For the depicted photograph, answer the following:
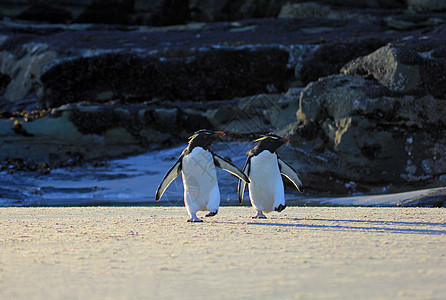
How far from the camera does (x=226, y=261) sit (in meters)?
3.71

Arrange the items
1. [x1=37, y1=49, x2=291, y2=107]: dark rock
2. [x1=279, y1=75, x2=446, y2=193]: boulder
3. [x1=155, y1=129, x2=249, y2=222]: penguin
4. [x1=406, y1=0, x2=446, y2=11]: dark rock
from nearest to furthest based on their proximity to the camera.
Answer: [x1=155, y1=129, x2=249, y2=222]: penguin → [x1=279, y1=75, x2=446, y2=193]: boulder → [x1=37, y1=49, x2=291, y2=107]: dark rock → [x1=406, y1=0, x2=446, y2=11]: dark rock

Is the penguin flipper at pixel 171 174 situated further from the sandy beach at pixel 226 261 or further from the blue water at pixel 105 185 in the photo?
the blue water at pixel 105 185

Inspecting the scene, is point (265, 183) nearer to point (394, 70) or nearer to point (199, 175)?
point (199, 175)

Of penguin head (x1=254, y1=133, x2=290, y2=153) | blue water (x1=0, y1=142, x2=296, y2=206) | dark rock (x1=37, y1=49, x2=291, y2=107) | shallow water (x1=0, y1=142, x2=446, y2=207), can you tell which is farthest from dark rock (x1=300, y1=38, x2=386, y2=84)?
penguin head (x1=254, y1=133, x2=290, y2=153)

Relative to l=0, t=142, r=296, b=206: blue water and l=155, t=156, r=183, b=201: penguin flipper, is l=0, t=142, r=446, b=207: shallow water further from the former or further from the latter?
l=155, t=156, r=183, b=201: penguin flipper

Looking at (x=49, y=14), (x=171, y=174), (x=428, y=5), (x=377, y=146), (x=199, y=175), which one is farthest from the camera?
(x=49, y=14)

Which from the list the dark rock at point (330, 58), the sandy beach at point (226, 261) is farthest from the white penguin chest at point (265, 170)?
the dark rock at point (330, 58)

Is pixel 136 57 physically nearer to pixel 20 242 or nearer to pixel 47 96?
pixel 47 96

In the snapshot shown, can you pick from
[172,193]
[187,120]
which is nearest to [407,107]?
[172,193]

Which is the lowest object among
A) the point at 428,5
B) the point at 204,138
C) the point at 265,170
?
the point at 265,170

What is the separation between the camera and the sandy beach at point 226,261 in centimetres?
292

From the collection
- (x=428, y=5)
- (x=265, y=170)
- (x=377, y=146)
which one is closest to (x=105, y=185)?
(x=377, y=146)

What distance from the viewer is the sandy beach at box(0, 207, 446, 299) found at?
115 inches

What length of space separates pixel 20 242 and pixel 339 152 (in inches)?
378
